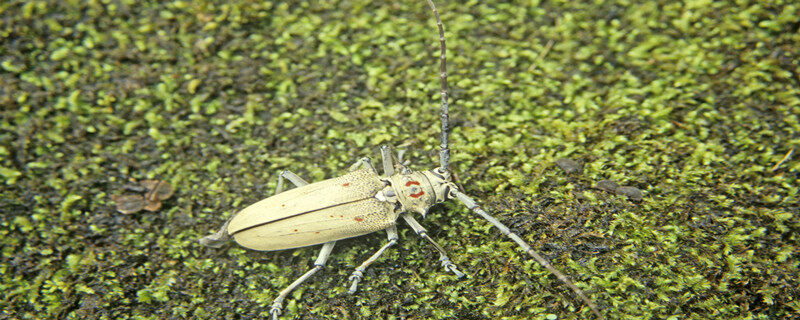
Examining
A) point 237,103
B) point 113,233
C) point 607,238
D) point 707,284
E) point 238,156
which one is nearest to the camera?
point 707,284

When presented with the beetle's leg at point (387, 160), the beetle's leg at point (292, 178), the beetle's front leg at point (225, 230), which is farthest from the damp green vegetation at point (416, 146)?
the beetle's leg at point (387, 160)

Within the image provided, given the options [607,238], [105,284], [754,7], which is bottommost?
[105,284]

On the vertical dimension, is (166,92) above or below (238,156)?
above

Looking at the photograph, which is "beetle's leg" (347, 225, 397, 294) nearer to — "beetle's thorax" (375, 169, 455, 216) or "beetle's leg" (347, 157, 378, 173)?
"beetle's thorax" (375, 169, 455, 216)

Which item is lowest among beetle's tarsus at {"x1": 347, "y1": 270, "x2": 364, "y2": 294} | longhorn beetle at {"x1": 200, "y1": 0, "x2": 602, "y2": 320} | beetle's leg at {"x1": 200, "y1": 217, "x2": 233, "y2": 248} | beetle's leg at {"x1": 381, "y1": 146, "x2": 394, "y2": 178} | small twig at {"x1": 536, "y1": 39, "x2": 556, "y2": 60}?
beetle's tarsus at {"x1": 347, "y1": 270, "x2": 364, "y2": 294}

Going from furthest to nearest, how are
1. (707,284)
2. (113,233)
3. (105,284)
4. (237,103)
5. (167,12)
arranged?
(167,12), (237,103), (113,233), (105,284), (707,284)

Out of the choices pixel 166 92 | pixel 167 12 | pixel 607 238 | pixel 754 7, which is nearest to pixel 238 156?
pixel 166 92

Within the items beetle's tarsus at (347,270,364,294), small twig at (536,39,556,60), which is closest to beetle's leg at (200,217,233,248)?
beetle's tarsus at (347,270,364,294)

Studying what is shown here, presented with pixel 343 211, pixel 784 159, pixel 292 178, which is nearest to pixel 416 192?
pixel 343 211

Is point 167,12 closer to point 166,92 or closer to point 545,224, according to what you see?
point 166,92
